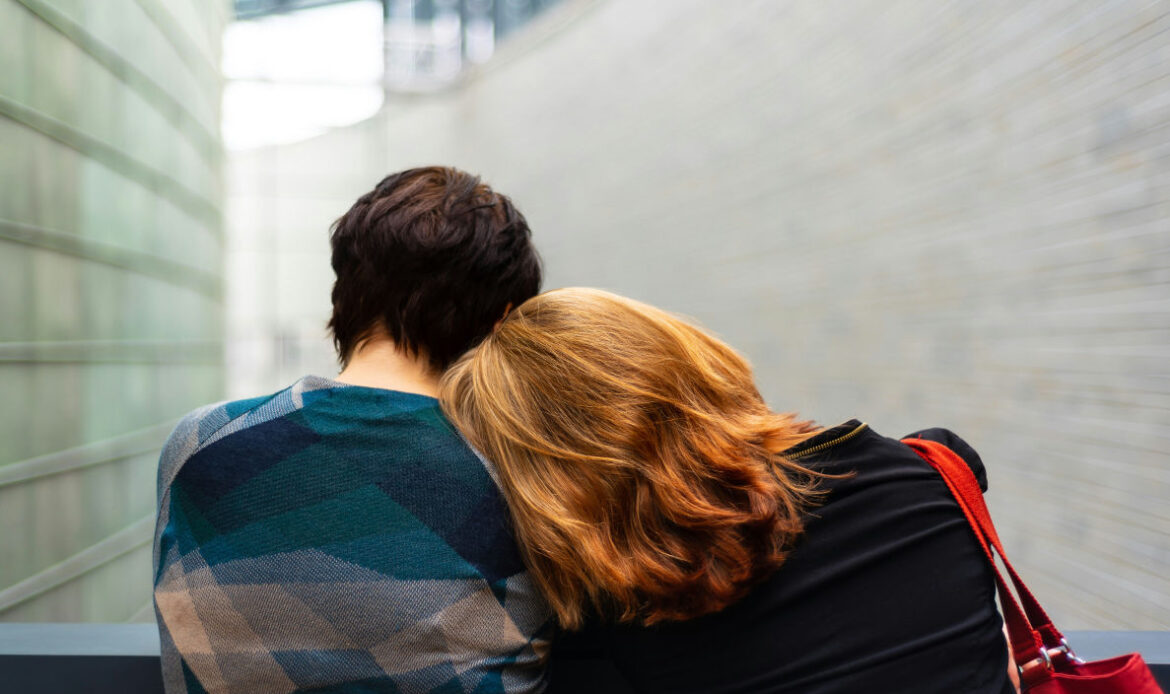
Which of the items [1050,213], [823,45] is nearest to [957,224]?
[1050,213]

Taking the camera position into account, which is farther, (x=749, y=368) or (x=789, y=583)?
(x=749, y=368)

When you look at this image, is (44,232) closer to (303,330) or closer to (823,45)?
(823,45)

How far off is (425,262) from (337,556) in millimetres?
533

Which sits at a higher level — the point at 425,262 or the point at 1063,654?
the point at 425,262

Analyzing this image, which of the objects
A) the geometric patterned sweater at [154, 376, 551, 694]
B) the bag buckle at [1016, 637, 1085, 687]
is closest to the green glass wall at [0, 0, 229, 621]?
the geometric patterned sweater at [154, 376, 551, 694]

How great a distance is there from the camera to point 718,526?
1.15 m

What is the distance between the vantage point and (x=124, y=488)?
3154 mm

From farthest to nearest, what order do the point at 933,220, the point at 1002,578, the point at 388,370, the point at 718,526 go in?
1. the point at 933,220
2. the point at 388,370
3. the point at 1002,578
4. the point at 718,526

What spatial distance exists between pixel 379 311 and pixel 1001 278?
122 inches

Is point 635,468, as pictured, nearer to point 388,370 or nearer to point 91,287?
point 388,370

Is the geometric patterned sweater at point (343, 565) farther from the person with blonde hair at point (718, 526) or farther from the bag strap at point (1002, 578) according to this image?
the bag strap at point (1002, 578)

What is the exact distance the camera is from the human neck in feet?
4.77

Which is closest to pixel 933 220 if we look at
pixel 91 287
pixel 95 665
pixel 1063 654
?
pixel 1063 654

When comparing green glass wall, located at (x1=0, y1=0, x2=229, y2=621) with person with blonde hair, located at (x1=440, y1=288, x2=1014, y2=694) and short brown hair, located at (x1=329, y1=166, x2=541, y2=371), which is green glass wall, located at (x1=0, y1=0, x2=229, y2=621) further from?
person with blonde hair, located at (x1=440, y1=288, x2=1014, y2=694)
